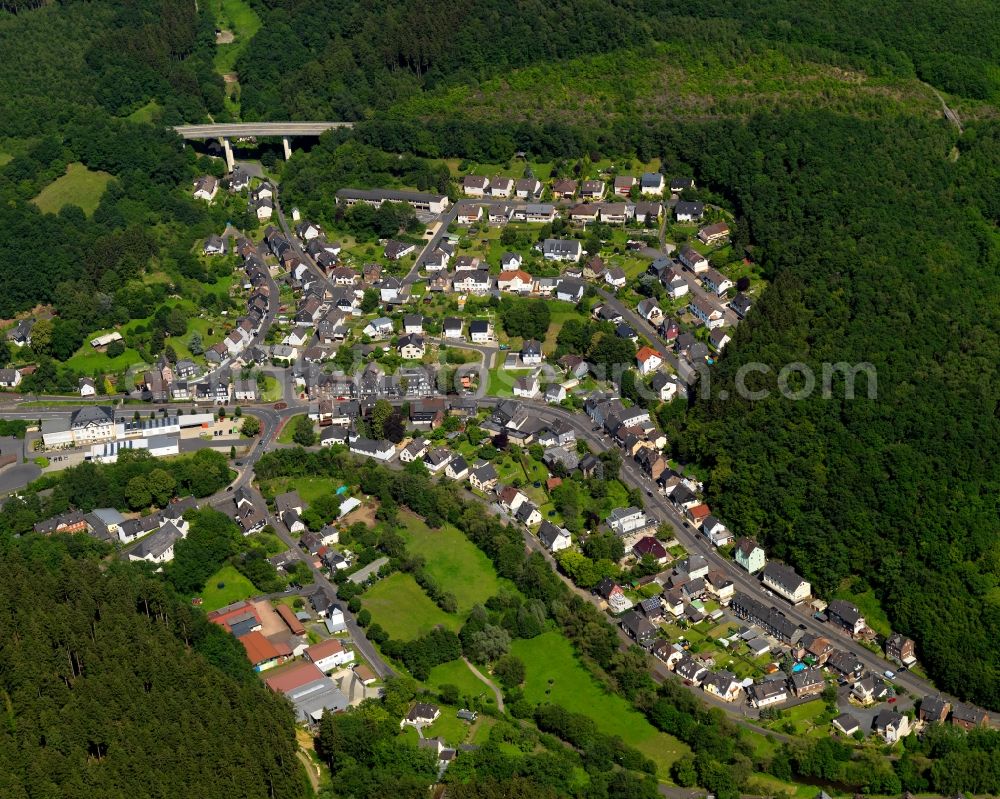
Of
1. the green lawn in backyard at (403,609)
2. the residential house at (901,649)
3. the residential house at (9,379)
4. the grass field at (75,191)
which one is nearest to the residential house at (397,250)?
the grass field at (75,191)

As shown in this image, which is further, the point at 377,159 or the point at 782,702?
the point at 377,159

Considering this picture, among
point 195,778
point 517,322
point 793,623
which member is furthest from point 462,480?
point 195,778

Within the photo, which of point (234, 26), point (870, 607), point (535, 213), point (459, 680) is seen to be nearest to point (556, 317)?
point (535, 213)

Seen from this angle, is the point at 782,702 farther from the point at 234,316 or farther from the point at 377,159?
the point at 377,159

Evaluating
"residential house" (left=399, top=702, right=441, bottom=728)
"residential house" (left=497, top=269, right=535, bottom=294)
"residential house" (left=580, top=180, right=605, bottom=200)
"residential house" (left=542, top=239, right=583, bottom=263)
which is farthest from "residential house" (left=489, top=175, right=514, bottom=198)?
"residential house" (left=399, top=702, right=441, bottom=728)

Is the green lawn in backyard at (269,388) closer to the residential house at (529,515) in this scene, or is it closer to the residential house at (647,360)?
the residential house at (529,515)

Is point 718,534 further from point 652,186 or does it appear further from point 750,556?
point 652,186

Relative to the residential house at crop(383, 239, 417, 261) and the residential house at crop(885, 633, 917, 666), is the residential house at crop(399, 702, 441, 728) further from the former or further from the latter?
the residential house at crop(383, 239, 417, 261)
